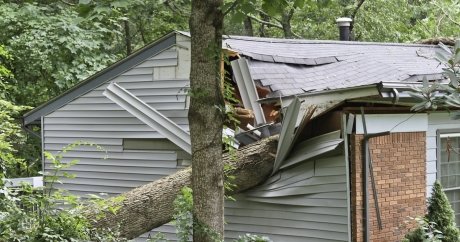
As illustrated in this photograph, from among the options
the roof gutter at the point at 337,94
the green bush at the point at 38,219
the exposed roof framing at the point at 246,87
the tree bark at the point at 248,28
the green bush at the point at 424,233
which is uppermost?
the tree bark at the point at 248,28

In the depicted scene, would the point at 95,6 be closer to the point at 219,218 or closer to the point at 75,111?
the point at 219,218

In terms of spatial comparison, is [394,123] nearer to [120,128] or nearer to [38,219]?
[38,219]

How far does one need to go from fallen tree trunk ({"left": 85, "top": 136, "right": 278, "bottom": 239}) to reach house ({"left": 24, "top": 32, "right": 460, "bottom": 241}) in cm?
26

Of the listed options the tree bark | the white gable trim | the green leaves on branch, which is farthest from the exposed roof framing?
the tree bark

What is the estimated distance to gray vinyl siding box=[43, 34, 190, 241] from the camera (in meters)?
11.2

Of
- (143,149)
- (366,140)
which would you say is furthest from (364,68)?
(143,149)

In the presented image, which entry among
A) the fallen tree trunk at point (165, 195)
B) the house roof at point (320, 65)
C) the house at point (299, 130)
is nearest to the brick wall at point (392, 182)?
the house at point (299, 130)

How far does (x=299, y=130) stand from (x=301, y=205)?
116cm

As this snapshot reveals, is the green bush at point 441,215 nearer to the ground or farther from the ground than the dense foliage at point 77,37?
nearer to the ground

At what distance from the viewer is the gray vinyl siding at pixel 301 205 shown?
28.4 ft

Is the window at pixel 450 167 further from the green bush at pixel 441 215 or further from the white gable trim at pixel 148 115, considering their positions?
the white gable trim at pixel 148 115

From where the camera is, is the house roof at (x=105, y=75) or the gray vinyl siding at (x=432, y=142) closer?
the gray vinyl siding at (x=432, y=142)

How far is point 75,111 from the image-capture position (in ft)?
42.2

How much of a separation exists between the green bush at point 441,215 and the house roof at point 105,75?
4814 mm
